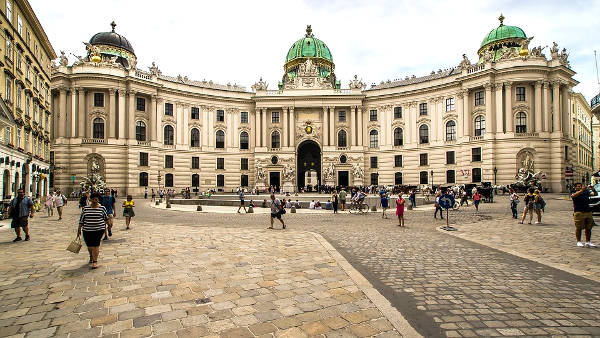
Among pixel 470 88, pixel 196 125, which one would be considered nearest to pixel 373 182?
pixel 470 88

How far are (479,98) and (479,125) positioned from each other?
4026 millimetres

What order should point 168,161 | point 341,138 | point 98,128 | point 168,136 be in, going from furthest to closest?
point 341,138, point 168,136, point 168,161, point 98,128

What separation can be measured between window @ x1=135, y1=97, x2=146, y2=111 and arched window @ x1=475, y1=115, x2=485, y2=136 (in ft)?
164

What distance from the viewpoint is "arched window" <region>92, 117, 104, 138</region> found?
158 feet

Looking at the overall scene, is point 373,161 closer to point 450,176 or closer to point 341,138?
point 341,138

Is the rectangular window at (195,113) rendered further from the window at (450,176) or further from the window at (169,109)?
the window at (450,176)

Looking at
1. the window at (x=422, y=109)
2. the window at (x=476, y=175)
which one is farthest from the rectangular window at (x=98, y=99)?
the window at (x=476, y=175)

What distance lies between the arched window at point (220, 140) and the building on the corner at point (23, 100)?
974 inches

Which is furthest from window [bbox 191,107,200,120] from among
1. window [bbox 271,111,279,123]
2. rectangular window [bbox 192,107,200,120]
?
window [bbox 271,111,279,123]

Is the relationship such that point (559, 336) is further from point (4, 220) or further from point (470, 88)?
point (470, 88)

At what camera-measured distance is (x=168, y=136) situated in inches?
2114

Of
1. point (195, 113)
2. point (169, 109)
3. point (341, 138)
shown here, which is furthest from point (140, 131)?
point (341, 138)

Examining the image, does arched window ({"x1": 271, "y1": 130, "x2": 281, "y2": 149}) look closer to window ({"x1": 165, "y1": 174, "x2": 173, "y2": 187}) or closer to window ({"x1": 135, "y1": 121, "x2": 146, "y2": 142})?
window ({"x1": 165, "y1": 174, "x2": 173, "y2": 187})

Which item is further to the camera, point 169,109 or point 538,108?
point 169,109
